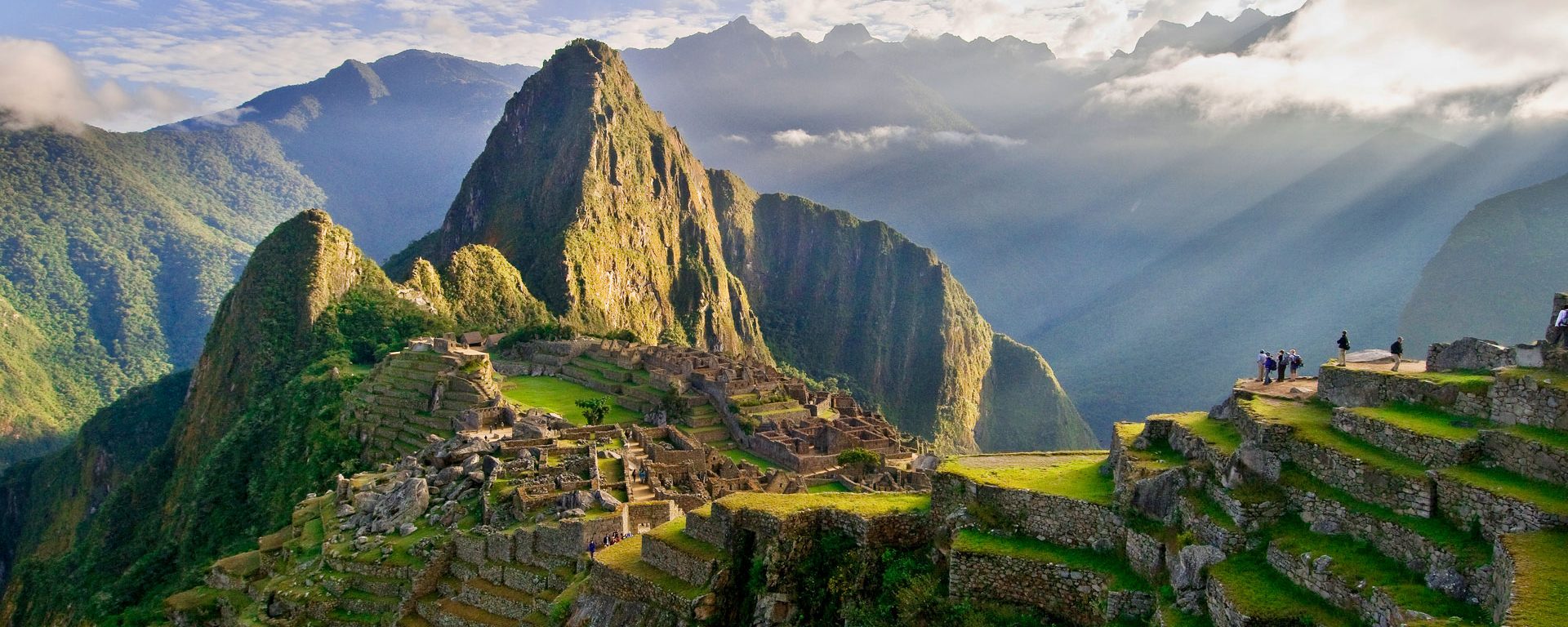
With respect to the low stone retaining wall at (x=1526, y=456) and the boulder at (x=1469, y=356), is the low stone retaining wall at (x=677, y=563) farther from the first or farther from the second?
the boulder at (x=1469, y=356)

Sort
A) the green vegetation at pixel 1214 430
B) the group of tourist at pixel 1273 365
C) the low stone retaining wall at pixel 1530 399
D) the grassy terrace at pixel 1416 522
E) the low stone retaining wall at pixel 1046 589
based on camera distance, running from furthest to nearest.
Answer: the group of tourist at pixel 1273 365 → the green vegetation at pixel 1214 430 → the low stone retaining wall at pixel 1046 589 → the low stone retaining wall at pixel 1530 399 → the grassy terrace at pixel 1416 522

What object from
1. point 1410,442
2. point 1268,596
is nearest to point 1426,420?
point 1410,442

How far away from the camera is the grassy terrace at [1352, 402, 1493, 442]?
941 centimetres

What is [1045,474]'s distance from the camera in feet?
44.5

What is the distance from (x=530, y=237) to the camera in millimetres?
173875

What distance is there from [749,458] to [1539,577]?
153 ft

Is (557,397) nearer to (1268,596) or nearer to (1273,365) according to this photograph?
(1273,365)

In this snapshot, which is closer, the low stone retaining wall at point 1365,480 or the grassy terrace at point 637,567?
the low stone retaining wall at point 1365,480

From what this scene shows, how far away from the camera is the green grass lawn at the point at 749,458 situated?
5025 centimetres

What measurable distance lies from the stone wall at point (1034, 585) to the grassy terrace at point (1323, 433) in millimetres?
2776

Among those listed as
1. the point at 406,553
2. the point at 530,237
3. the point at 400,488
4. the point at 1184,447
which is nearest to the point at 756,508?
the point at 1184,447

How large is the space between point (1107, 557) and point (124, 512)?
83905mm

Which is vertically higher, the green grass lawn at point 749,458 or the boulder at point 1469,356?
the boulder at point 1469,356

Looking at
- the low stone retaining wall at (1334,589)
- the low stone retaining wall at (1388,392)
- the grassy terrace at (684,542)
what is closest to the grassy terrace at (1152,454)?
the low stone retaining wall at (1388,392)
